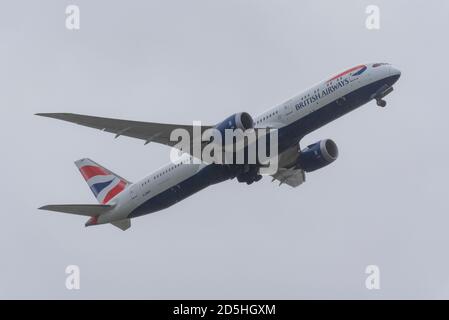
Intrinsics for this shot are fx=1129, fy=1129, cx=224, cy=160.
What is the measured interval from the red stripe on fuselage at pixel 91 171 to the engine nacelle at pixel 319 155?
13615 millimetres

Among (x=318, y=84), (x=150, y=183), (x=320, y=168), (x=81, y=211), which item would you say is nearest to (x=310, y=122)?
(x=318, y=84)

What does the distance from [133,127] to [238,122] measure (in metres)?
5.88

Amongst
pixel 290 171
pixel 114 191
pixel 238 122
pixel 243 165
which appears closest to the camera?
pixel 238 122

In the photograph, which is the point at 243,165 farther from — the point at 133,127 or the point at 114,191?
the point at 114,191

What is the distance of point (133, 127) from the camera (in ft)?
202

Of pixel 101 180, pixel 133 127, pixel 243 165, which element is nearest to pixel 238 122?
pixel 243 165

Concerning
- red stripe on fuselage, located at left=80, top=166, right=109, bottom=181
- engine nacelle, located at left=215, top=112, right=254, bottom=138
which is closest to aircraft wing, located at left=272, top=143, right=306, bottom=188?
engine nacelle, located at left=215, top=112, right=254, bottom=138

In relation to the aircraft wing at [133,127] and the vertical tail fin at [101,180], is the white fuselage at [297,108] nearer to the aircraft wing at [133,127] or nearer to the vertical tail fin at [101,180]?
the aircraft wing at [133,127]

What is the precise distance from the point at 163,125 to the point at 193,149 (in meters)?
2.75

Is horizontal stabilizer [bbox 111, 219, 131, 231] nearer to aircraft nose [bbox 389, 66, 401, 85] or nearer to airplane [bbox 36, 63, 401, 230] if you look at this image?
airplane [bbox 36, 63, 401, 230]

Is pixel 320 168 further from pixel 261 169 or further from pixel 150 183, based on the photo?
pixel 150 183

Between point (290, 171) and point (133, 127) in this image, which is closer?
point (133, 127)

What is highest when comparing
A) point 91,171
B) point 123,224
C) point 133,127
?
point 133,127

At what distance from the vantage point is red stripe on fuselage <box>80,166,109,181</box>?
7238 centimetres
